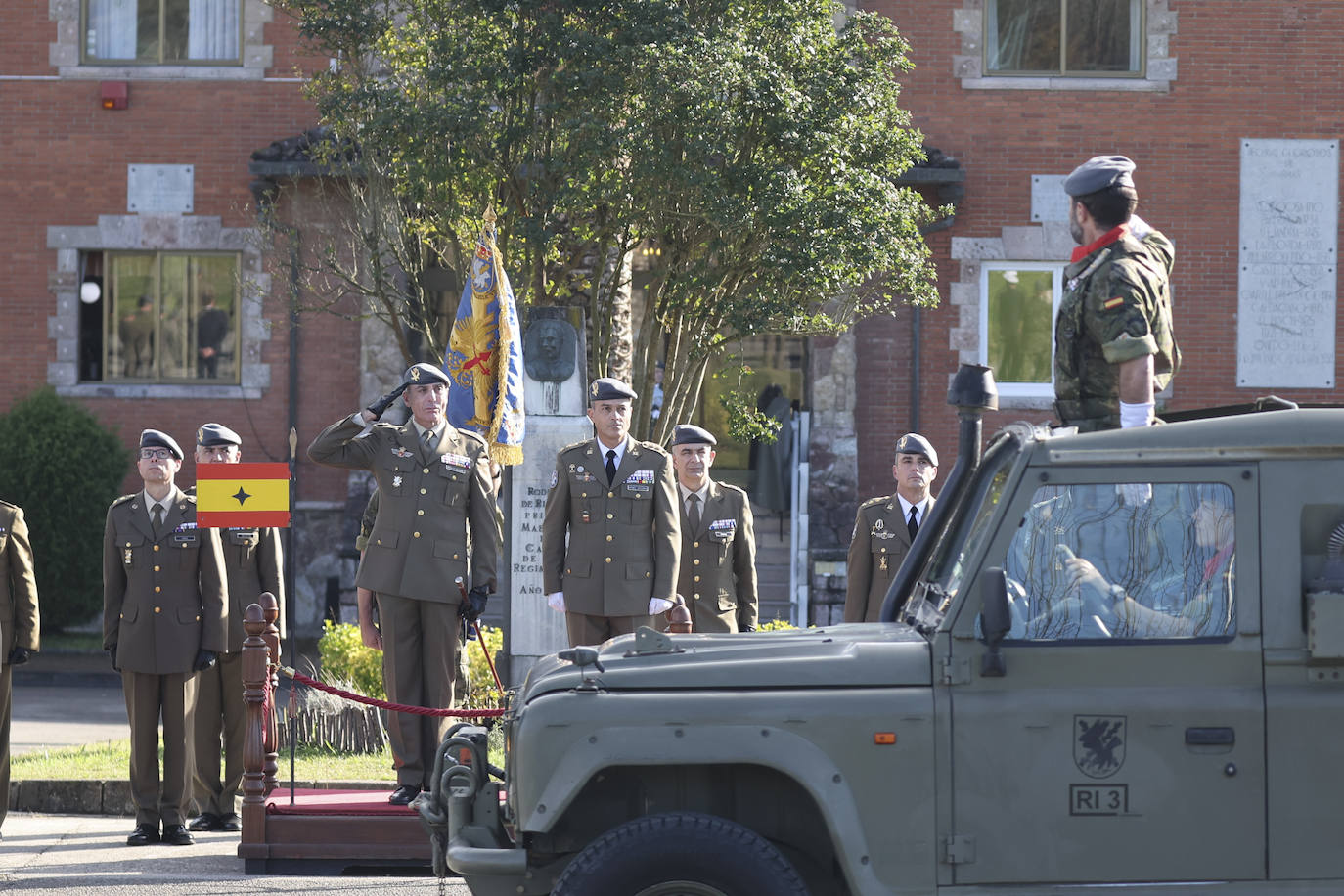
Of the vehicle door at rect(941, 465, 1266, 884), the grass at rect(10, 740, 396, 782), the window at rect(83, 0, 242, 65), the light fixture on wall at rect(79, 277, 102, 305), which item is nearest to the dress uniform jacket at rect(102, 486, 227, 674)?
the grass at rect(10, 740, 396, 782)

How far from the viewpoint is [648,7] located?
41.9 ft

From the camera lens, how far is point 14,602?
332 inches

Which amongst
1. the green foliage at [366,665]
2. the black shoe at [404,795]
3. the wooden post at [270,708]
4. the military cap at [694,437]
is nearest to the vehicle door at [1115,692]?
the black shoe at [404,795]

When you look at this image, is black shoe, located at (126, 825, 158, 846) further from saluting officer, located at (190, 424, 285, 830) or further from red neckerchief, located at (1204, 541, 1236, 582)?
red neckerchief, located at (1204, 541, 1236, 582)

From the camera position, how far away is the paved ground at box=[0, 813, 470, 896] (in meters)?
7.17

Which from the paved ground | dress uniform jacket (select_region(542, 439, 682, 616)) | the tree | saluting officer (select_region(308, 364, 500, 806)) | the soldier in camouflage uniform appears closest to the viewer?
the soldier in camouflage uniform

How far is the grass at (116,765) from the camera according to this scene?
959 centimetres

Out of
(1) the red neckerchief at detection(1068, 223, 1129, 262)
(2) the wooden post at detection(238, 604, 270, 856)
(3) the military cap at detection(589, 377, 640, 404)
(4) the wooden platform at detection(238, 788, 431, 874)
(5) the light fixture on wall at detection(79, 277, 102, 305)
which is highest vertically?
(5) the light fixture on wall at detection(79, 277, 102, 305)

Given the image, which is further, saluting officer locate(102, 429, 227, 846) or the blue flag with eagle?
the blue flag with eagle

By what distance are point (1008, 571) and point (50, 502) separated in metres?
15.0

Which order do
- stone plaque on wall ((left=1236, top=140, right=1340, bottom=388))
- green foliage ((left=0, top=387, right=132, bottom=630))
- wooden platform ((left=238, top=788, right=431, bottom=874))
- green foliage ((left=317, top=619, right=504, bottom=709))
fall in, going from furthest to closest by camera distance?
1. stone plaque on wall ((left=1236, top=140, right=1340, bottom=388))
2. green foliage ((left=0, top=387, right=132, bottom=630))
3. green foliage ((left=317, top=619, right=504, bottom=709))
4. wooden platform ((left=238, top=788, right=431, bottom=874))

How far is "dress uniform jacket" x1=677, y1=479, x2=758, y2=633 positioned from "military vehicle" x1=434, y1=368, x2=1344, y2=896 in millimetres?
4521

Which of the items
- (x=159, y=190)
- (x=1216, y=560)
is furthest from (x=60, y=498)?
(x=1216, y=560)

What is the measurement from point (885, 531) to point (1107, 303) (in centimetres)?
374
